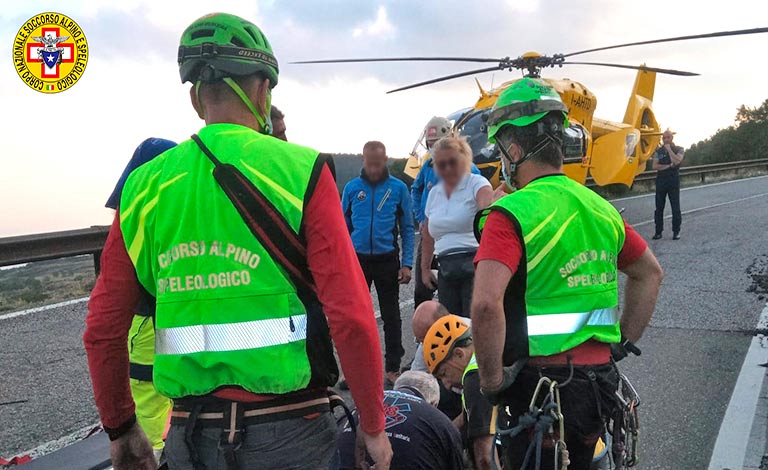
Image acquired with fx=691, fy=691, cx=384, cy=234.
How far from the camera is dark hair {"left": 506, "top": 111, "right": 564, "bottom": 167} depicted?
2678mm

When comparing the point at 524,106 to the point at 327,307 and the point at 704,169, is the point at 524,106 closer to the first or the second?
the point at 327,307

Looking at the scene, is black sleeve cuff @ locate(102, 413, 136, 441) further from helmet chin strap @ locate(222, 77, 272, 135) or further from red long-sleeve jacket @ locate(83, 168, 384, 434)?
helmet chin strap @ locate(222, 77, 272, 135)

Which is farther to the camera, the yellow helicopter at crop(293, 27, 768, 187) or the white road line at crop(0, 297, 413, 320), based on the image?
the yellow helicopter at crop(293, 27, 768, 187)

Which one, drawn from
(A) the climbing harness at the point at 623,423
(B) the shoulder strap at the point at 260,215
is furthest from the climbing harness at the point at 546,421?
(B) the shoulder strap at the point at 260,215

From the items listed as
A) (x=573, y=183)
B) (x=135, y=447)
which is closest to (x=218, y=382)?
(x=135, y=447)

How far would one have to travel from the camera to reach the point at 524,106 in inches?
105

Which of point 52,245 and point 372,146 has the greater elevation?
point 372,146

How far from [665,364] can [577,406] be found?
13.8 feet

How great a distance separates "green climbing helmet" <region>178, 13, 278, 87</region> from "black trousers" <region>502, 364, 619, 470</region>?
4.86 ft

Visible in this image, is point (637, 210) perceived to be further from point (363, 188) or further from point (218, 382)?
point (218, 382)

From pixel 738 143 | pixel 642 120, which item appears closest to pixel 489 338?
pixel 642 120

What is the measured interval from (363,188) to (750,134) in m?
43.3

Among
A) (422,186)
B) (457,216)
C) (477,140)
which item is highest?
(477,140)

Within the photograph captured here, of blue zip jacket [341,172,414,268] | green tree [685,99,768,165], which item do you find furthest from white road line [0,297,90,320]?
green tree [685,99,768,165]
